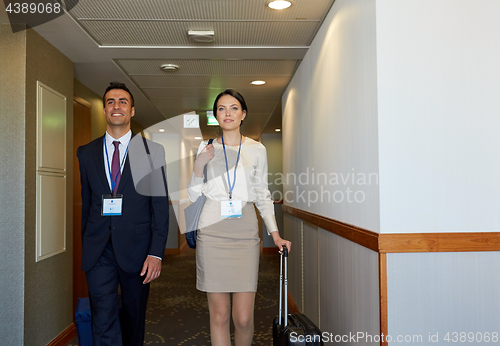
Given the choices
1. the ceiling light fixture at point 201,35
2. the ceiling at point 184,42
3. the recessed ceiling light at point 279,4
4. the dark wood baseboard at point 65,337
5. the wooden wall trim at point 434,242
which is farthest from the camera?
the dark wood baseboard at point 65,337

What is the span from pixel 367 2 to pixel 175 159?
8.60m

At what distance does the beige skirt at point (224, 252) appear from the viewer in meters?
2.69

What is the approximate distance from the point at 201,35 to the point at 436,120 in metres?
2.26

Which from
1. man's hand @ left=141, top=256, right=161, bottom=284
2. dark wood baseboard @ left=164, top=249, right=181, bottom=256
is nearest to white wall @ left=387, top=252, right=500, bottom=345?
man's hand @ left=141, top=256, right=161, bottom=284

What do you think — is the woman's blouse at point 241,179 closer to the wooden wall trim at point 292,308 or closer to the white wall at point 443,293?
the white wall at point 443,293

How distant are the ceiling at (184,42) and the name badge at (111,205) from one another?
1440 millimetres

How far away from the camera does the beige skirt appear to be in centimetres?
269

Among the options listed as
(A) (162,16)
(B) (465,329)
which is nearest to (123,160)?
(A) (162,16)

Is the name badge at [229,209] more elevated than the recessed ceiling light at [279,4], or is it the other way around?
the recessed ceiling light at [279,4]

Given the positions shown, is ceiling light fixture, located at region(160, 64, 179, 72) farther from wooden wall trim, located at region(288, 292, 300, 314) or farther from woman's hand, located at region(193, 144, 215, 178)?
wooden wall trim, located at region(288, 292, 300, 314)

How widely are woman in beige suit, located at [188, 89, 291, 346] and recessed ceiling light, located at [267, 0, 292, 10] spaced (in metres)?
0.81

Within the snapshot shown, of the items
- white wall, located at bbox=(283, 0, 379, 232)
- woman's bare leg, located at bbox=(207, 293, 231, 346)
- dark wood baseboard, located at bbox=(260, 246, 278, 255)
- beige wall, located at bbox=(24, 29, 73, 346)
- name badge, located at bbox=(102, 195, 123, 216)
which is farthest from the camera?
dark wood baseboard, located at bbox=(260, 246, 278, 255)

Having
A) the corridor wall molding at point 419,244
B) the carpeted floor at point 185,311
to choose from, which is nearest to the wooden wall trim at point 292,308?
the carpeted floor at point 185,311

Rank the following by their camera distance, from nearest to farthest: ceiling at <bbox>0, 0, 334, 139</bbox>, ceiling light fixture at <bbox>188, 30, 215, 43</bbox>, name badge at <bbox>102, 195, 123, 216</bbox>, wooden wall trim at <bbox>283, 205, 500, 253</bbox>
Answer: wooden wall trim at <bbox>283, 205, 500, 253</bbox>, name badge at <bbox>102, 195, 123, 216</bbox>, ceiling at <bbox>0, 0, 334, 139</bbox>, ceiling light fixture at <bbox>188, 30, 215, 43</bbox>
